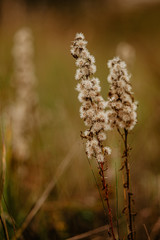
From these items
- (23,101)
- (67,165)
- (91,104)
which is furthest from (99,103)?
(23,101)

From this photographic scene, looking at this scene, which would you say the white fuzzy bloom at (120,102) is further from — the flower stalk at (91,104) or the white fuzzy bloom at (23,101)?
the white fuzzy bloom at (23,101)

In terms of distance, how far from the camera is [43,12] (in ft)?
14.8

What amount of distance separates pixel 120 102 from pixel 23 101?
2.74 m

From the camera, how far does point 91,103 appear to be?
1.42 metres

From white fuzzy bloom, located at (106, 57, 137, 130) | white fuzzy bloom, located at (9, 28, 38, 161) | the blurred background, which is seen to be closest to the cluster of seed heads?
white fuzzy bloom, located at (106, 57, 137, 130)

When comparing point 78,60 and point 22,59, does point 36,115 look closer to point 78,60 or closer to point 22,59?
point 22,59

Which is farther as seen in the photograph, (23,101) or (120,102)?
(23,101)

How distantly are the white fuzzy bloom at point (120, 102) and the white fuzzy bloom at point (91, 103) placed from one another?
50 millimetres

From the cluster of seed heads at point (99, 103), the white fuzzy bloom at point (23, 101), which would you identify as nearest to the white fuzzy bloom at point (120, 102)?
the cluster of seed heads at point (99, 103)

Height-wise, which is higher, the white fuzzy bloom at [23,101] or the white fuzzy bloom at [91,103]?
the white fuzzy bloom at [23,101]

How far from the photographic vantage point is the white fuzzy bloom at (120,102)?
4.57ft

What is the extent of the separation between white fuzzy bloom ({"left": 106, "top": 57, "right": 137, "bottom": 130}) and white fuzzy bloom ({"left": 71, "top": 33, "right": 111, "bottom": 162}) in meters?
0.05

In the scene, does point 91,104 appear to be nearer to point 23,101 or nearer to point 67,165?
point 67,165

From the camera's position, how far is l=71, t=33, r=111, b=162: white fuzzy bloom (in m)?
1.40
